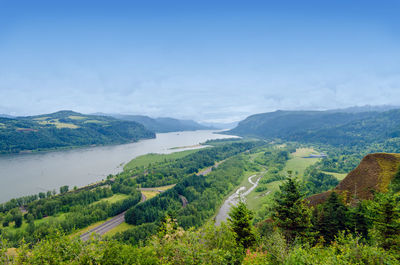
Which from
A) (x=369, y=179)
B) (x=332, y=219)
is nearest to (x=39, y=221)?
(x=332, y=219)

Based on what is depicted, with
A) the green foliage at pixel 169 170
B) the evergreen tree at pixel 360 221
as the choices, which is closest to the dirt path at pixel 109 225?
the green foliage at pixel 169 170

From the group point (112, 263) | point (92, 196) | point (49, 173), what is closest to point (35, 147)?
point (49, 173)

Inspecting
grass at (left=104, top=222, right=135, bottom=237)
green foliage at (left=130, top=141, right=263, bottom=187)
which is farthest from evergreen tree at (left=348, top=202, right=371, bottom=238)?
green foliage at (left=130, top=141, right=263, bottom=187)

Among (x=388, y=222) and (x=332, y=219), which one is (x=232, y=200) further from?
(x=388, y=222)

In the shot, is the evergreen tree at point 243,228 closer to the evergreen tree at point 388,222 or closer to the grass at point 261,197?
the evergreen tree at point 388,222

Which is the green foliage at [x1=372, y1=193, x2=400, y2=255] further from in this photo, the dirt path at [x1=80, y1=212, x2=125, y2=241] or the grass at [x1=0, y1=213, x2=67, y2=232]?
the grass at [x1=0, y1=213, x2=67, y2=232]
